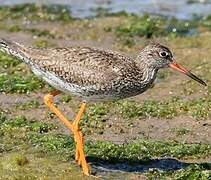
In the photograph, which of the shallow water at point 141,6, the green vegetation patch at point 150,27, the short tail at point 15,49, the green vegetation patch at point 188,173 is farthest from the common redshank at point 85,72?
the shallow water at point 141,6

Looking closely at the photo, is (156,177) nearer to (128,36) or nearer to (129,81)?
(129,81)

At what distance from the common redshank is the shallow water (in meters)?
7.49

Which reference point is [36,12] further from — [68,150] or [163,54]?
[163,54]

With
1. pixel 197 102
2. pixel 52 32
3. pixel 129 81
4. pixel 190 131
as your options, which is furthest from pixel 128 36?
pixel 129 81

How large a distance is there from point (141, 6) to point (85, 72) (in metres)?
8.52

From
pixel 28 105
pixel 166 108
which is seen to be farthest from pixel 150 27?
pixel 28 105

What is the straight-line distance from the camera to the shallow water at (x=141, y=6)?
16.6 meters

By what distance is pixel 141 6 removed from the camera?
1705 cm

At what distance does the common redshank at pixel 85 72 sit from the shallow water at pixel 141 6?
24.6 feet

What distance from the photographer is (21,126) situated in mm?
10141

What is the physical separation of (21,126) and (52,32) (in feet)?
16.5

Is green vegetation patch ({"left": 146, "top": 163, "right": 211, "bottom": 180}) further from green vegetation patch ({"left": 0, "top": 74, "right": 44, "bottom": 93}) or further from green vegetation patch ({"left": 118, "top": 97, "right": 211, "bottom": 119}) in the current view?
green vegetation patch ({"left": 0, "top": 74, "right": 44, "bottom": 93})

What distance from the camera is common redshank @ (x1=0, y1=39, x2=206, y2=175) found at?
342 inches

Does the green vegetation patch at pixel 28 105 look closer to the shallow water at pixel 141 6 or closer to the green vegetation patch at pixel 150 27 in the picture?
the green vegetation patch at pixel 150 27
